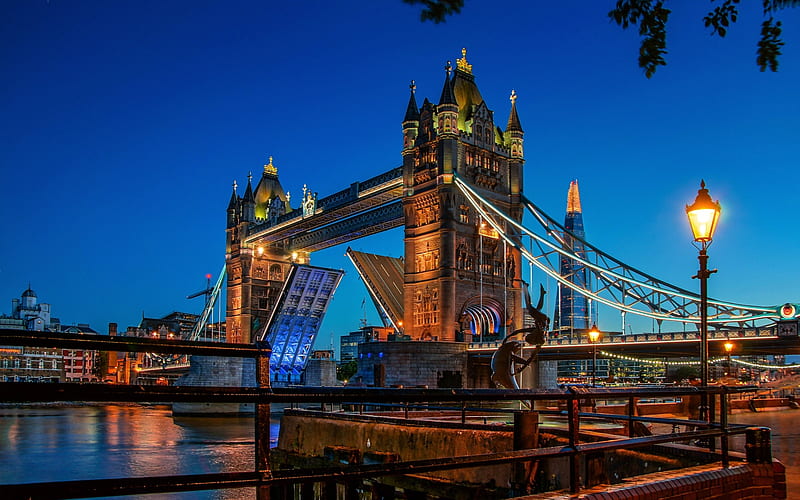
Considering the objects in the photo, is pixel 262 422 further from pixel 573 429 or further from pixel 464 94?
pixel 464 94

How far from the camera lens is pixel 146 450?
85.4ft

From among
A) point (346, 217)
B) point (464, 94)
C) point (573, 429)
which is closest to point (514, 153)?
point (464, 94)

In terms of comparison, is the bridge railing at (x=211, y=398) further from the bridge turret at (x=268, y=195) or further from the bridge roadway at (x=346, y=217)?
the bridge turret at (x=268, y=195)

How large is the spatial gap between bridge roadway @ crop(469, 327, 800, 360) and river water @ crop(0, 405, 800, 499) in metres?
5.63

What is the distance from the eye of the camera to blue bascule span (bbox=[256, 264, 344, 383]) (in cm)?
3766

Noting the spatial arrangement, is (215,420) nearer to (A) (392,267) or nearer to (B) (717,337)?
(A) (392,267)

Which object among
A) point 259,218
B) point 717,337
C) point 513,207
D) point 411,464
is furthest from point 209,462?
point 259,218

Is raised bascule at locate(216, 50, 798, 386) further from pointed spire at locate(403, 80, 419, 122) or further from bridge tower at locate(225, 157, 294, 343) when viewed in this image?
bridge tower at locate(225, 157, 294, 343)

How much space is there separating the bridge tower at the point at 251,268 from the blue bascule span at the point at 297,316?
77.2 feet

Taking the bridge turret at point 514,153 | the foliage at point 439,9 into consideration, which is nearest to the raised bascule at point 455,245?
the bridge turret at point 514,153

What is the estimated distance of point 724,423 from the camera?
6.03 meters

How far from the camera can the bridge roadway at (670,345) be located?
33.4 meters

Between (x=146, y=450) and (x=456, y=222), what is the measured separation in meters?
24.1

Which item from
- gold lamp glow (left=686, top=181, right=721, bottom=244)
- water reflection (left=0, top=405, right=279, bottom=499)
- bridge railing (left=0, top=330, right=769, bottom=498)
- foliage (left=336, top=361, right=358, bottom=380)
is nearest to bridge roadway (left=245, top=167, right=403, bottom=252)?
foliage (left=336, top=361, right=358, bottom=380)
